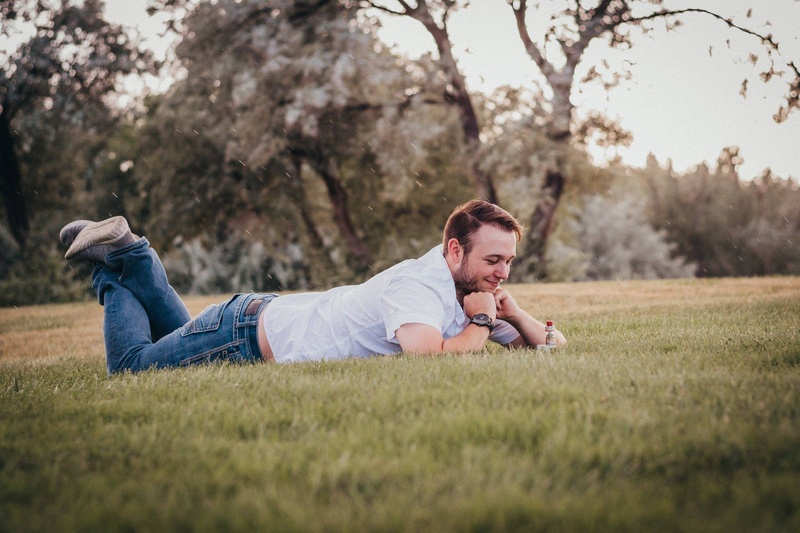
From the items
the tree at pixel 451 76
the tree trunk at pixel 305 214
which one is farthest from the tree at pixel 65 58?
the tree at pixel 451 76

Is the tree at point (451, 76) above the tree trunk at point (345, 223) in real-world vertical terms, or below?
above

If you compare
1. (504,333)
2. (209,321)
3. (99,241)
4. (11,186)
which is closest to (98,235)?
(99,241)

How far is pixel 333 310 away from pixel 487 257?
3.90 ft

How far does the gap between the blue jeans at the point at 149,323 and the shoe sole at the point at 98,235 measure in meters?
0.12

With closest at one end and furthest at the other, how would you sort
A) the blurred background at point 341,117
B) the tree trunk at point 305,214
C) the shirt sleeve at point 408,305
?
the shirt sleeve at point 408,305, the blurred background at point 341,117, the tree trunk at point 305,214

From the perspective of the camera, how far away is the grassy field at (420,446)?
1903 millimetres

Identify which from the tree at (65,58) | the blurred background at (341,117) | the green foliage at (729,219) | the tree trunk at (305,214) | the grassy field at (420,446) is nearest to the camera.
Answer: the grassy field at (420,446)

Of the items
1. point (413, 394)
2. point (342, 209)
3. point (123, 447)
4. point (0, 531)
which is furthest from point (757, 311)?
point (342, 209)

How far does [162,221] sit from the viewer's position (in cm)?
2520

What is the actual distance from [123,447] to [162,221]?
2411 centimetres

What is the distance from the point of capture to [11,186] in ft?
85.9

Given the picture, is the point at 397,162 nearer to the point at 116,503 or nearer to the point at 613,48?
the point at 613,48

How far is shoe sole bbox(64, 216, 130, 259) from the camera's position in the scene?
4.88 metres

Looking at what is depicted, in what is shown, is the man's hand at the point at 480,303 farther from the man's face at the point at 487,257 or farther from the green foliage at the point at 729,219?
the green foliage at the point at 729,219
